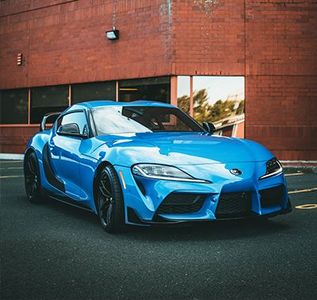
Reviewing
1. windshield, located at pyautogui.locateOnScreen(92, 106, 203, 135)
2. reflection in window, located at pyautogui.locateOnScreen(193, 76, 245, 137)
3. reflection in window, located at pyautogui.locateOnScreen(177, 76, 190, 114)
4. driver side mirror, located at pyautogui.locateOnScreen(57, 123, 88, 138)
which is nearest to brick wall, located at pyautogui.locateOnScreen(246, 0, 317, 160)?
reflection in window, located at pyautogui.locateOnScreen(193, 76, 245, 137)

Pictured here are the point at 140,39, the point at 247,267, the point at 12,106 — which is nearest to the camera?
the point at 247,267

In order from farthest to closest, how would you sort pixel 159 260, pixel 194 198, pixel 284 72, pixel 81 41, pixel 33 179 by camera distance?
pixel 81 41, pixel 284 72, pixel 33 179, pixel 194 198, pixel 159 260

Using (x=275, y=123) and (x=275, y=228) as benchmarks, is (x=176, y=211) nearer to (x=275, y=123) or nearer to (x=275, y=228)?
(x=275, y=228)

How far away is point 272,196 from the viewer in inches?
189

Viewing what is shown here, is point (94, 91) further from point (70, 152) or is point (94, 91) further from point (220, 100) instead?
point (70, 152)

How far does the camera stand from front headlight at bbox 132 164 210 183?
4.50 metres

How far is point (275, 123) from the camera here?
16.3 m

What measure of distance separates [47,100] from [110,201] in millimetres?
15903

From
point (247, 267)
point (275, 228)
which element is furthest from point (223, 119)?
point (247, 267)

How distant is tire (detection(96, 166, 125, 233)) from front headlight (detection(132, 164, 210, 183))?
297mm

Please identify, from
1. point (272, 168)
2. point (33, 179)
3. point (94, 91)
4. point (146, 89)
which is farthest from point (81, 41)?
point (272, 168)

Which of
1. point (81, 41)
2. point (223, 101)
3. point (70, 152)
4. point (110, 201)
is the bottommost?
point (110, 201)

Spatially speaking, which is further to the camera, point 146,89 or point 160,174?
point 146,89

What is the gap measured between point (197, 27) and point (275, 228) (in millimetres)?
12223
